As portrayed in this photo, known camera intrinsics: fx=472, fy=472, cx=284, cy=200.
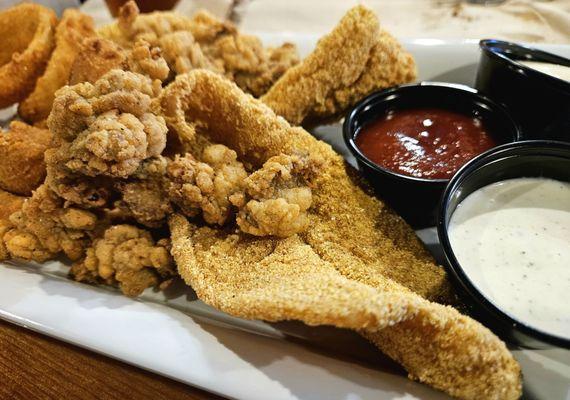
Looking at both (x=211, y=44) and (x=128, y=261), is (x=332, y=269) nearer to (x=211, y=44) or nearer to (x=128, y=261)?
(x=128, y=261)

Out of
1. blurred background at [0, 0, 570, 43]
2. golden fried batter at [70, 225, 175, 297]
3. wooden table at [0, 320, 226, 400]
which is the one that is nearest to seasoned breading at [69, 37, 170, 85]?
golden fried batter at [70, 225, 175, 297]

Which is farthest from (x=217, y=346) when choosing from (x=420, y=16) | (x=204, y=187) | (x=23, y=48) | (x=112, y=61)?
(x=420, y=16)

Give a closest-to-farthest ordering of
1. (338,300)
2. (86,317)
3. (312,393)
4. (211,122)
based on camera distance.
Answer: (338,300)
(312,393)
(86,317)
(211,122)

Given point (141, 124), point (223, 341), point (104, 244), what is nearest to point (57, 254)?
point (104, 244)

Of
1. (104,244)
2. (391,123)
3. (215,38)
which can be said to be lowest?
(104,244)

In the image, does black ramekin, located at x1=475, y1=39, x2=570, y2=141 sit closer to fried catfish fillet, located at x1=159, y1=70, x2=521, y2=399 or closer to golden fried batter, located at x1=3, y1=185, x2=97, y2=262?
fried catfish fillet, located at x1=159, y1=70, x2=521, y2=399

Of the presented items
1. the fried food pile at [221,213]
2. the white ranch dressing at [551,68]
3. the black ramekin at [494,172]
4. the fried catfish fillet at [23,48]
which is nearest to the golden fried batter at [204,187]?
the fried food pile at [221,213]

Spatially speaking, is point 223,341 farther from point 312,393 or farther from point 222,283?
point 312,393
